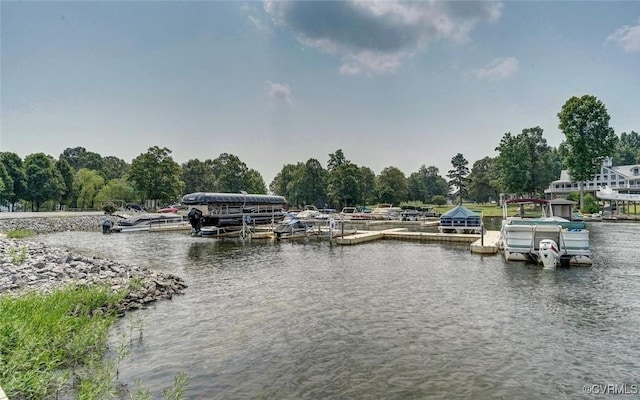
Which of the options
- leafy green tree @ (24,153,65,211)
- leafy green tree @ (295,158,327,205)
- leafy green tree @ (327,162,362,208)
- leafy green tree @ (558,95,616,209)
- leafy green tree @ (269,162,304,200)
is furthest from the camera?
leafy green tree @ (269,162,304,200)

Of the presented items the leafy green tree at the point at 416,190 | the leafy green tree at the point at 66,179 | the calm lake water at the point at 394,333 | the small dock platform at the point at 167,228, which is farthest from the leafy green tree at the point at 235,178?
the calm lake water at the point at 394,333

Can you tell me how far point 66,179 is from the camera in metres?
75.5

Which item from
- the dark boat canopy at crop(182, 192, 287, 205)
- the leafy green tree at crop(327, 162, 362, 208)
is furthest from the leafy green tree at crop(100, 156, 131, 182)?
the dark boat canopy at crop(182, 192, 287, 205)

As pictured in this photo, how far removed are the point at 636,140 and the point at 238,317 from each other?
192974 mm

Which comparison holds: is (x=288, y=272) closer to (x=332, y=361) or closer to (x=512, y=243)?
(x=332, y=361)

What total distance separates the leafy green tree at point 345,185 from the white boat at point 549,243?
57.0 m

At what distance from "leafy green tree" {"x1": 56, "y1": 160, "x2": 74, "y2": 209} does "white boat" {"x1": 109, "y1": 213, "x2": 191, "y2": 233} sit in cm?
3979

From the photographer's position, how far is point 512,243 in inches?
811

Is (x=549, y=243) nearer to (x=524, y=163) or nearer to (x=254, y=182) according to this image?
(x=524, y=163)

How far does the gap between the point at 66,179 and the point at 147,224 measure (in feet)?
142

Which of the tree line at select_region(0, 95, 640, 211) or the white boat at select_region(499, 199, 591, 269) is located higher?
the tree line at select_region(0, 95, 640, 211)

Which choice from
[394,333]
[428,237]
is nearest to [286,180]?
[428,237]

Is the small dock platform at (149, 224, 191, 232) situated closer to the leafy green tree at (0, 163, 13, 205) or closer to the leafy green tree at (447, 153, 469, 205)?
the leafy green tree at (0, 163, 13, 205)

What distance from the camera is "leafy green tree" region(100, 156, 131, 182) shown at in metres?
115
